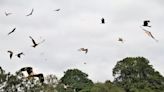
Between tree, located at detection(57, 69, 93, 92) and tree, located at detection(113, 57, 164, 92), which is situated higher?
tree, located at detection(113, 57, 164, 92)

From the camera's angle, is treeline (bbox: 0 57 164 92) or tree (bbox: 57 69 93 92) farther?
tree (bbox: 57 69 93 92)

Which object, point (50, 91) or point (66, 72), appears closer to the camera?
point (50, 91)

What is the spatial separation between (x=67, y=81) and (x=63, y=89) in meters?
22.8

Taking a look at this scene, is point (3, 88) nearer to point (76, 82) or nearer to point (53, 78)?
point (53, 78)

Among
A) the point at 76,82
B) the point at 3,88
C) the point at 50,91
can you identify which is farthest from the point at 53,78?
the point at 76,82

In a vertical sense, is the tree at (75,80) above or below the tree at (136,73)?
below

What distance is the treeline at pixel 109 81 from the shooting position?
128000 mm

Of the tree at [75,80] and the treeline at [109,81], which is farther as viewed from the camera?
the tree at [75,80]

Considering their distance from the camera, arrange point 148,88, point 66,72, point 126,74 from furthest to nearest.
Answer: point 66,72 < point 126,74 < point 148,88

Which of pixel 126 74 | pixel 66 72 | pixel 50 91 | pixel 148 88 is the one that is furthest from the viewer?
pixel 66 72

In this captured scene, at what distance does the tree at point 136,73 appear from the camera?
147 m

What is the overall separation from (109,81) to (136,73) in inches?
722

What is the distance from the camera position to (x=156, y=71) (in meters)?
154

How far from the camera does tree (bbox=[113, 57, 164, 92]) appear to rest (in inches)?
5802
